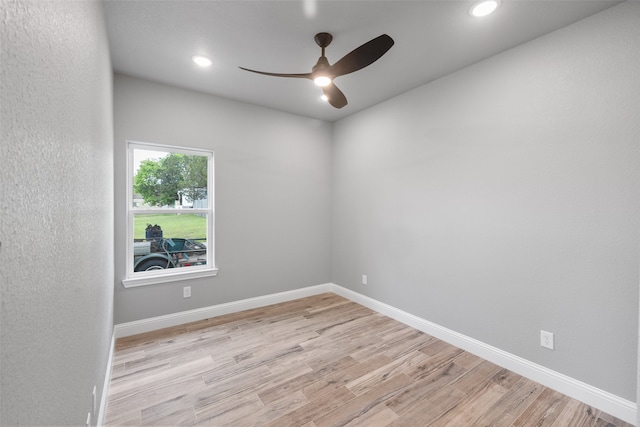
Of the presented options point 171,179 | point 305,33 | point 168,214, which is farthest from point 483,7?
point 168,214

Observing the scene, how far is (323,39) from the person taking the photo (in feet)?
7.23

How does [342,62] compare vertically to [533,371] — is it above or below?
above

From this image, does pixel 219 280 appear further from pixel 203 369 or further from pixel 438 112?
pixel 438 112

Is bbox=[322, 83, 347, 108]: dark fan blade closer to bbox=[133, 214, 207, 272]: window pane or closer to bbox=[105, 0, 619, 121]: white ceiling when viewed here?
bbox=[105, 0, 619, 121]: white ceiling

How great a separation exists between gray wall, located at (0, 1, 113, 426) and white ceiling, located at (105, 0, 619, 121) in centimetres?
96

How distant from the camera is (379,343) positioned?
278 centimetres

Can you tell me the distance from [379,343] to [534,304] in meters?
1.39

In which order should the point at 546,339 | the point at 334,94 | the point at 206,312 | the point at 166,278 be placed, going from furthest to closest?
1. the point at 206,312
2. the point at 166,278
3. the point at 334,94
4. the point at 546,339

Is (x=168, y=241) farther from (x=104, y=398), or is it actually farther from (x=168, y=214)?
(x=104, y=398)

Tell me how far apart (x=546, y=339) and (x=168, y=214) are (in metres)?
3.78

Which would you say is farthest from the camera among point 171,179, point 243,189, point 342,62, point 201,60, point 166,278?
point 243,189

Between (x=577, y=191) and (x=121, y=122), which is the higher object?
(x=121, y=122)

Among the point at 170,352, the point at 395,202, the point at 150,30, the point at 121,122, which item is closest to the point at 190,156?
the point at 121,122

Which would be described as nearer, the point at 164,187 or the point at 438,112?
the point at 438,112
